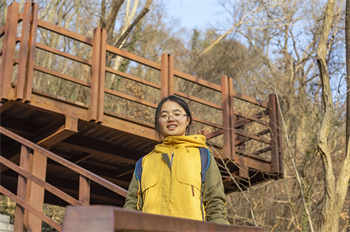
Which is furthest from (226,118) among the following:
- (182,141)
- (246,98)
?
(182,141)

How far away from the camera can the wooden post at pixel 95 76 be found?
7.03 meters

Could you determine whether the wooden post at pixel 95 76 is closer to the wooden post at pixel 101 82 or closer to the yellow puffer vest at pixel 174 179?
the wooden post at pixel 101 82

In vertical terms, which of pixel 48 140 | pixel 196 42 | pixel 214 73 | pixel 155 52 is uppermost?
pixel 196 42

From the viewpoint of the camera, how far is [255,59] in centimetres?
2709

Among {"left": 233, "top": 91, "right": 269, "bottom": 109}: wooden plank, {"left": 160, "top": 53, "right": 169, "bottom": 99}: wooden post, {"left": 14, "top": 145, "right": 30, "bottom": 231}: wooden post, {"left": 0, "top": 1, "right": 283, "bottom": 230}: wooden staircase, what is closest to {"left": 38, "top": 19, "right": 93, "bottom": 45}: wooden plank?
{"left": 0, "top": 1, "right": 283, "bottom": 230}: wooden staircase

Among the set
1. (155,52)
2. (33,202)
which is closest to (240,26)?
(155,52)

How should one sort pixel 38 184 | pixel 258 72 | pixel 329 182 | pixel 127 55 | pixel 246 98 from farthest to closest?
1. pixel 258 72
2. pixel 246 98
3. pixel 127 55
4. pixel 329 182
5. pixel 38 184

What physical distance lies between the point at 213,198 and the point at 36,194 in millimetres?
3651

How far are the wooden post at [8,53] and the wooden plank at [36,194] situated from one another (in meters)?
0.94

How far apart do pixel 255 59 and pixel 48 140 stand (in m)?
21.1

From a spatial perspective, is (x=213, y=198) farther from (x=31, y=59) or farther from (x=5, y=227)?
(x=31, y=59)

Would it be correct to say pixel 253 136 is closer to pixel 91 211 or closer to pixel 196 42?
pixel 91 211

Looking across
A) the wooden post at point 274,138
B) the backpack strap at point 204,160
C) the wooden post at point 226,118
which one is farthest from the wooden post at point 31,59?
the wooden post at point 274,138

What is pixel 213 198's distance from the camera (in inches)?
115
